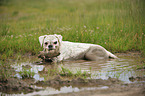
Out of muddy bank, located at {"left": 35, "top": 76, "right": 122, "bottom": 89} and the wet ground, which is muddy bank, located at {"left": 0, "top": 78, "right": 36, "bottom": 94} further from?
muddy bank, located at {"left": 35, "top": 76, "right": 122, "bottom": 89}

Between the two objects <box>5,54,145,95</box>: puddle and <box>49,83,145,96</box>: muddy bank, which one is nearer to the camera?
<box>49,83,145,96</box>: muddy bank

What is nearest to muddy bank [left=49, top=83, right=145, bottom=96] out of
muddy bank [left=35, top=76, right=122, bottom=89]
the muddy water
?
the muddy water

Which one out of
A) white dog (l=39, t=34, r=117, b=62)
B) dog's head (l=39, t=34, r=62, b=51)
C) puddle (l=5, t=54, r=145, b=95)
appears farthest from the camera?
white dog (l=39, t=34, r=117, b=62)

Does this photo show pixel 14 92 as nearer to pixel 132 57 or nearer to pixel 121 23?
pixel 132 57

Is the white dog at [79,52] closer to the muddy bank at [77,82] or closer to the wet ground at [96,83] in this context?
the wet ground at [96,83]

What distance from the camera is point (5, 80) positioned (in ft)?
17.7

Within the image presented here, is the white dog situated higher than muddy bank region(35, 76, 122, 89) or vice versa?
the white dog

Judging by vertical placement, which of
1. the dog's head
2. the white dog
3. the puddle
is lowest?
the puddle

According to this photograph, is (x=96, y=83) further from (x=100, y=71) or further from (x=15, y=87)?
(x=15, y=87)

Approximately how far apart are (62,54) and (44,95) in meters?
3.66

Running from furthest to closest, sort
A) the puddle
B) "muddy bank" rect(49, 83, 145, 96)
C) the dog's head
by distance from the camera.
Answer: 1. the dog's head
2. the puddle
3. "muddy bank" rect(49, 83, 145, 96)

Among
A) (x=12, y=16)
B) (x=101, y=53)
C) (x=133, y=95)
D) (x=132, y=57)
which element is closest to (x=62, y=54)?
(x=101, y=53)

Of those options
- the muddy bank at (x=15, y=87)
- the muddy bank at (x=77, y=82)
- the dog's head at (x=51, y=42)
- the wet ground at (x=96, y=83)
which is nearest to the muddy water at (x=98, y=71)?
the wet ground at (x=96, y=83)

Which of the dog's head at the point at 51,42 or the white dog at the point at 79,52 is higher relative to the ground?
the dog's head at the point at 51,42
